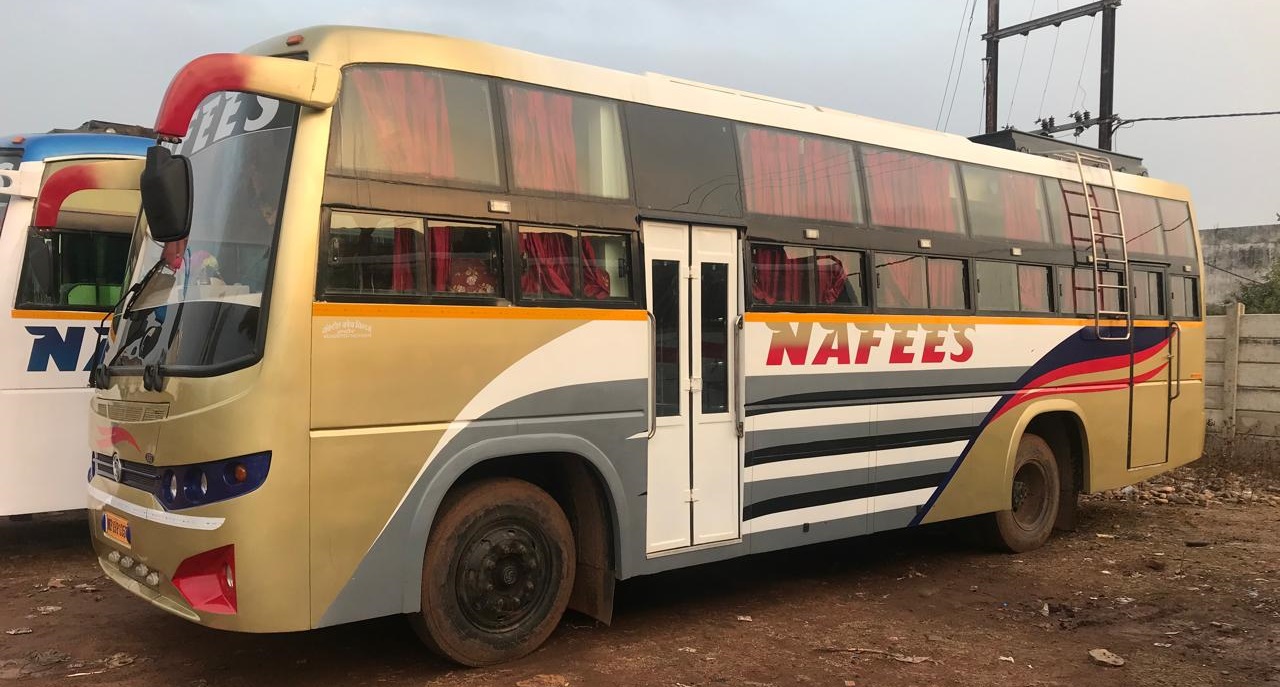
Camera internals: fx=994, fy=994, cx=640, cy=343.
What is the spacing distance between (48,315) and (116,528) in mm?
3252

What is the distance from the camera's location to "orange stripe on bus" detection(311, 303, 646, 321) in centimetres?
461

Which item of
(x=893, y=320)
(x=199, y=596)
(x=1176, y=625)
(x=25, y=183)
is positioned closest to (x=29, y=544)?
(x=25, y=183)

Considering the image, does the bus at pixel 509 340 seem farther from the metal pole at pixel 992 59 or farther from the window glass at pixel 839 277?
the metal pole at pixel 992 59

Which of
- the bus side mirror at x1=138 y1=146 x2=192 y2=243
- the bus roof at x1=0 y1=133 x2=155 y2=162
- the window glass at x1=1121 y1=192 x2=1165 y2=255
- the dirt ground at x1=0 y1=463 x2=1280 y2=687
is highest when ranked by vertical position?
the bus roof at x1=0 y1=133 x2=155 y2=162

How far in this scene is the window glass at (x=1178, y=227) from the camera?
10133mm

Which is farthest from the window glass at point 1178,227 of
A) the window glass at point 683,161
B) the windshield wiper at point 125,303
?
the windshield wiper at point 125,303

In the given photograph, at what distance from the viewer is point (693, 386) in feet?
20.0

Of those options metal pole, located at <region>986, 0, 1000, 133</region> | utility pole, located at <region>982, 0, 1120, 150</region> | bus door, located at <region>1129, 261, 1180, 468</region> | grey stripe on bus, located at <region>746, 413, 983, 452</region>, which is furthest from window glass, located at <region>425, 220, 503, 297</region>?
metal pole, located at <region>986, 0, 1000, 133</region>

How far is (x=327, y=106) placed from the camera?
4.67 metres

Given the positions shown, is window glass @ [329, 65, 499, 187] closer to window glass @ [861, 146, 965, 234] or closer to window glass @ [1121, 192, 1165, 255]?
window glass @ [861, 146, 965, 234]

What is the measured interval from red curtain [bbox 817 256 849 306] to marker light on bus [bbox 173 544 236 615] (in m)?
4.09

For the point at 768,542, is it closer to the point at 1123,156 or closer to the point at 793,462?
the point at 793,462

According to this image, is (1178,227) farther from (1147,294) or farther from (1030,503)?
(1030,503)

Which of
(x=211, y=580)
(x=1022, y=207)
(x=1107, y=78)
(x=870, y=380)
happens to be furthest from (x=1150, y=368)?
(x=1107, y=78)
